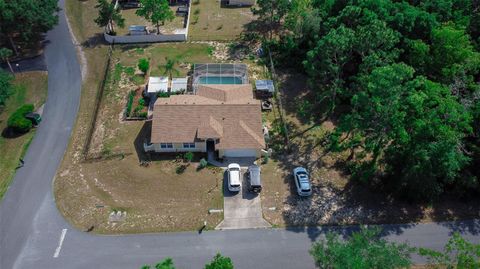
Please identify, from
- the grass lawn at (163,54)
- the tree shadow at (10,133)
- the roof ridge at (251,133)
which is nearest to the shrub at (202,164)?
the roof ridge at (251,133)

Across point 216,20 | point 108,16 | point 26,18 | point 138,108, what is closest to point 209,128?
point 138,108

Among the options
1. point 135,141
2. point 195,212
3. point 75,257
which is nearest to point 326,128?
point 195,212

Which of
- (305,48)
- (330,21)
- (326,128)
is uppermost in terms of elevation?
(330,21)

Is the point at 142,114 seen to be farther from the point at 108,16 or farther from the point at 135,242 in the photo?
the point at 108,16

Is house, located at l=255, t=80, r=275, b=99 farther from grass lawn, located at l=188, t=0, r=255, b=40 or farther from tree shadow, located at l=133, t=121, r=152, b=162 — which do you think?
tree shadow, located at l=133, t=121, r=152, b=162

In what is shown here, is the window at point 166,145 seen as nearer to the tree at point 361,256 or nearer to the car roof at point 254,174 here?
the car roof at point 254,174

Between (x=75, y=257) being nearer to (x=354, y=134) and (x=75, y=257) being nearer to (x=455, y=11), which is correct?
(x=354, y=134)

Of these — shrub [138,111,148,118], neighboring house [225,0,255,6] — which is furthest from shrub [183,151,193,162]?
neighboring house [225,0,255,6]
